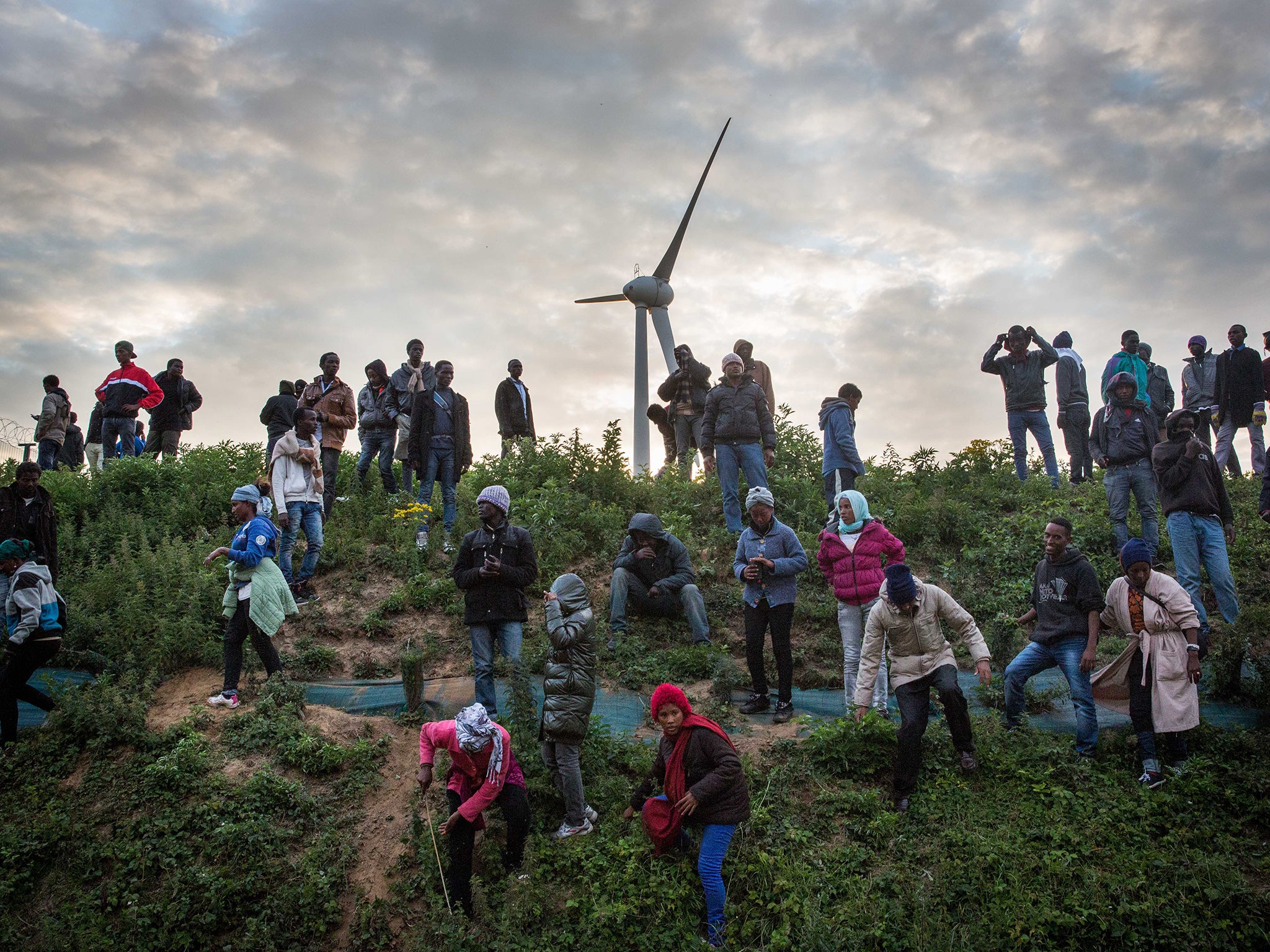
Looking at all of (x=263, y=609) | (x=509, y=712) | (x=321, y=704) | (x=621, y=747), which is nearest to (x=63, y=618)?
(x=263, y=609)

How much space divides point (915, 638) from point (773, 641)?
171 cm

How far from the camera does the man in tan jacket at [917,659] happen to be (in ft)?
22.3

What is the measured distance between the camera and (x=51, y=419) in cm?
1462

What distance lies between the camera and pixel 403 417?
12.7m

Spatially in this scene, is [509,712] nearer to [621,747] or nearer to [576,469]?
[621,747]

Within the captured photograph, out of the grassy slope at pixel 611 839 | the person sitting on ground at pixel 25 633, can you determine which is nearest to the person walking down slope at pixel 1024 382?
the grassy slope at pixel 611 839

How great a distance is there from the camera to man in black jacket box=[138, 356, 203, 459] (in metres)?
14.5

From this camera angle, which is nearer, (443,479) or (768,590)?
(768,590)

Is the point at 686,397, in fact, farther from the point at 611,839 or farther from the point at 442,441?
the point at 611,839

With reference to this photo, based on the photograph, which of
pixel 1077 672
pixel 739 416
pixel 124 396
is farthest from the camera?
pixel 124 396

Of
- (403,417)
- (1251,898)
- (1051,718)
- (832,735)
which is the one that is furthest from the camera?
(403,417)

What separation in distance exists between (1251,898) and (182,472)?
14322mm

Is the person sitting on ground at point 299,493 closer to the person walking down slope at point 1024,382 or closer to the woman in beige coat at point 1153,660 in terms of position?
the woman in beige coat at point 1153,660

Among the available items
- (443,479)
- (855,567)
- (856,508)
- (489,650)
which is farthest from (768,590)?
(443,479)
